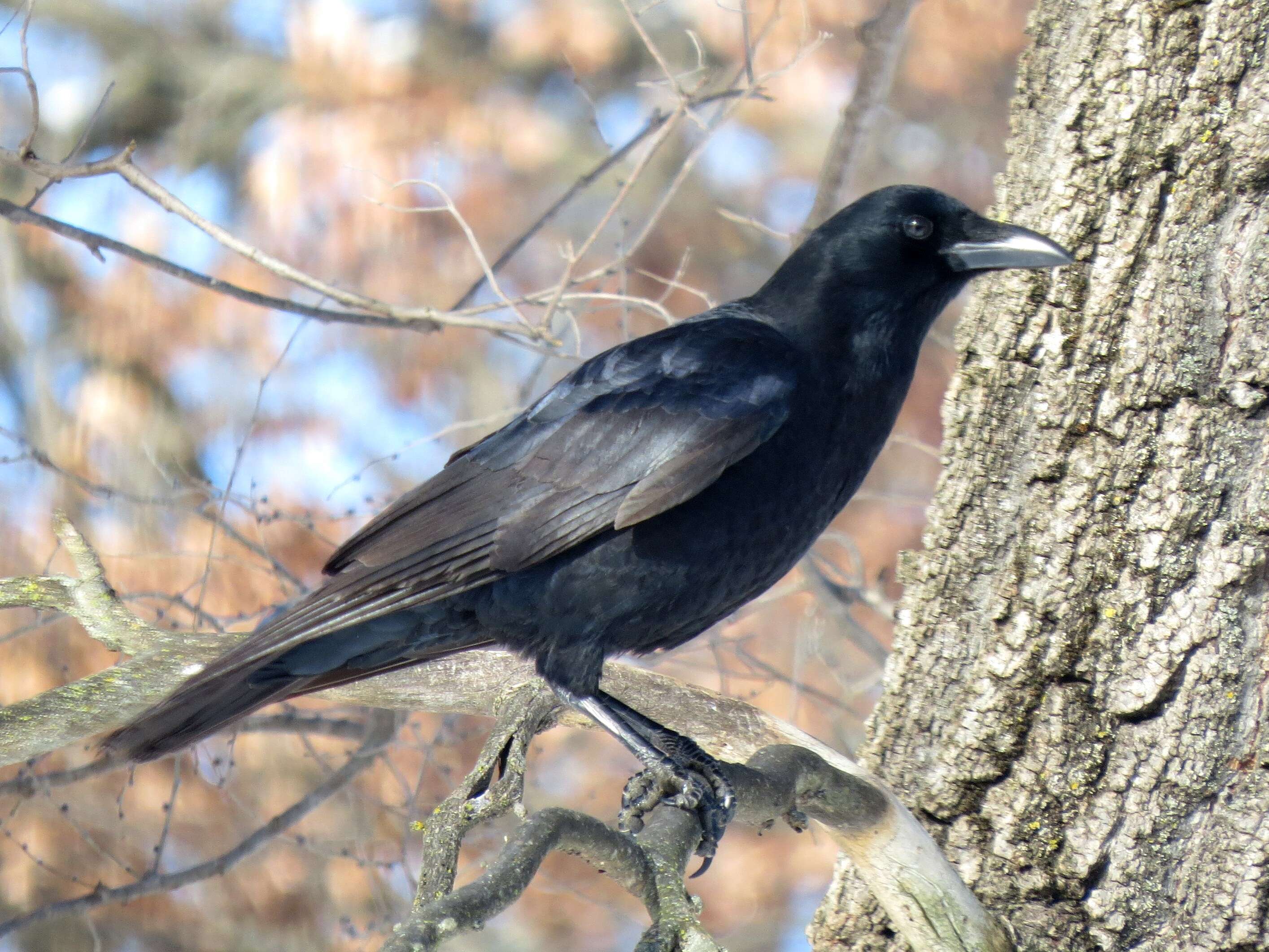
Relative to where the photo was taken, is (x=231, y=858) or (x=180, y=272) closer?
(x=180, y=272)

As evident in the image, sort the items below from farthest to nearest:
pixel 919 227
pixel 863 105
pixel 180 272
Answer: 1. pixel 863 105
2. pixel 180 272
3. pixel 919 227

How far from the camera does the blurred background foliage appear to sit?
18.1 ft

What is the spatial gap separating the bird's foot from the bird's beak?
4.09 feet

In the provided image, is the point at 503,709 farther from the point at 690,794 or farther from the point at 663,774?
the point at 690,794

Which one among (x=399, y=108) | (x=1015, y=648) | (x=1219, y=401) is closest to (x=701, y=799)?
(x=1015, y=648)

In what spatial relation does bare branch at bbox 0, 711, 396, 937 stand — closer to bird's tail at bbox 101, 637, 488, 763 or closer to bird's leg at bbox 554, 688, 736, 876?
bird's tail at bbox 101, 637, 488, 763

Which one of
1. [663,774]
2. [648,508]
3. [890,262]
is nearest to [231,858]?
[663,774]

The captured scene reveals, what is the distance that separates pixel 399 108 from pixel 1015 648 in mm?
5585

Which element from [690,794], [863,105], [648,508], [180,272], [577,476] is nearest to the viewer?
[690,794]

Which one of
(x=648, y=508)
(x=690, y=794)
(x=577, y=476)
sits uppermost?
(x=577, y=476)

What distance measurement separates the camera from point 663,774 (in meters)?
2.69

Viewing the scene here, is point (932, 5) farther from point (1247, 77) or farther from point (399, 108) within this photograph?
point (1247, 77)

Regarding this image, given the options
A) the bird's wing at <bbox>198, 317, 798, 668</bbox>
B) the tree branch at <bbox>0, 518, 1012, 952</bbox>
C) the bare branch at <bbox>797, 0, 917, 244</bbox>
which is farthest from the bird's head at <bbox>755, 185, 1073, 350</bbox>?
the tree branch at <bbox>0, 518, 1012, 952</bbox>

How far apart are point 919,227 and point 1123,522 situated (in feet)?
2.79
